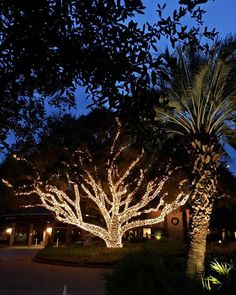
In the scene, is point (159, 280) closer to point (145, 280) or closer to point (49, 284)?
point (145, 280)

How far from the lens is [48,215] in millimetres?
35562

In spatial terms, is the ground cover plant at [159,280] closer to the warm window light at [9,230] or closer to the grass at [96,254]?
the grass at [96,254]

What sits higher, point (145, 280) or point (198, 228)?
point (198, 228)

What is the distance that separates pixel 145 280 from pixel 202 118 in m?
6.44

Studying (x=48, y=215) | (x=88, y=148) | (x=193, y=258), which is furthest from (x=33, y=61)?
(x=48, y=215)

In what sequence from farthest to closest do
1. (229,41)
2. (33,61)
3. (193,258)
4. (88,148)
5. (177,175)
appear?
(177,175) < (229,41) < (193,258) < (88,148) < (33,61)

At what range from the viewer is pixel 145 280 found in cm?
529

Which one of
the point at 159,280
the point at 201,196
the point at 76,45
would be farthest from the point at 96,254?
the point at 76,45

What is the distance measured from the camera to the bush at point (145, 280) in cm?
443

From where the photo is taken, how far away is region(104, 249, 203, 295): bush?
4.43 metres

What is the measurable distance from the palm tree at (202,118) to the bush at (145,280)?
3.00 m

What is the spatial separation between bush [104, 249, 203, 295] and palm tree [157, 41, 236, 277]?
300cm

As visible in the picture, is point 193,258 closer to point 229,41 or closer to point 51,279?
point 51,279

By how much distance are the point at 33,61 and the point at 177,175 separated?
60.4 ft
